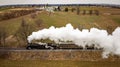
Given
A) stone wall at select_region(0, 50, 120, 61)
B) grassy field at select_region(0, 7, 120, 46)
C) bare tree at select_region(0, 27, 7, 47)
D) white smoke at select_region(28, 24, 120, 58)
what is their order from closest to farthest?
1. white smoke at select_region(28, 24, 120, 58)
2. stone wall at select_region(0, 50, 120, 61)
3. bare tree at select_region(0, 27, 7, 47)
4. grassy field at select_region(0, 7, 120, 46)

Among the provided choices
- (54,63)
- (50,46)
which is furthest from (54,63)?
(50,46)

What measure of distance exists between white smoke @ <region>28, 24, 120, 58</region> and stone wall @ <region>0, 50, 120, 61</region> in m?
0.92

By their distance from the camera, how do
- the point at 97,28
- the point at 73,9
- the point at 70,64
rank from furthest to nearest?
the point at 73,9 < the point at 97,28 < the point at 70,64

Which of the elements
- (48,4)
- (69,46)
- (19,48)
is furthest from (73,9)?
(19,48)

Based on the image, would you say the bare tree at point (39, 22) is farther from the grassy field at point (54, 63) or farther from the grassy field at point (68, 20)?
the grassy field at point (54, 63)

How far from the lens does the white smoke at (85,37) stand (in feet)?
109

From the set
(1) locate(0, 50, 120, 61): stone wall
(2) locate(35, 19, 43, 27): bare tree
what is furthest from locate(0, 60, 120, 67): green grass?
(2) locate(35, 19, 43, 27): bare tree

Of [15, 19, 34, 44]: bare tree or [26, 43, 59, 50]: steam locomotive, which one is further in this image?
[15, 19, 34, 44]: bare tree

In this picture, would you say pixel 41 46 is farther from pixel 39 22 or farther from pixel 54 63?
pixel 39 22

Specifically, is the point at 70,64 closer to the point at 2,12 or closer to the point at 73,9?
the point at 73,9

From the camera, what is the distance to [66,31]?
3466 centimetres

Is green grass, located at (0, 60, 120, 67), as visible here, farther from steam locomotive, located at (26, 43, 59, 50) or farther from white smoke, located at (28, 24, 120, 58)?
Answer: steam locomotive, located at (26, 43, 59, 50)

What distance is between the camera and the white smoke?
33.4m

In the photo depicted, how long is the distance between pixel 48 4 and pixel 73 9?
336 centimetres
